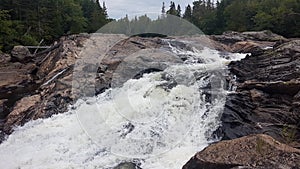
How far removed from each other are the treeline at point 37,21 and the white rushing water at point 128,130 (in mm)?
16627

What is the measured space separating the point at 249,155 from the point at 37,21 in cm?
2913

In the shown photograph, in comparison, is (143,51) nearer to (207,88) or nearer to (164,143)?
(207,88)

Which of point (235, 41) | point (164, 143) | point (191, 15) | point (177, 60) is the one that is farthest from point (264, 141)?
point (191, 15)

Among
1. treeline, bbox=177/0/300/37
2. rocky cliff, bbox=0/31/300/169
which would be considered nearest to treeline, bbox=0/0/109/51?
rocky cliff, bbox=0/31/300/169

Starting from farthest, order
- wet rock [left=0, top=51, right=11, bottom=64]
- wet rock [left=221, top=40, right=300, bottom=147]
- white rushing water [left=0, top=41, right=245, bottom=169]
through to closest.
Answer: wet rock [left=0, top=51, right=11, bottom=64] → wet rock [left=221, top=40, right=300, bottom=147] → white rushing water [left=0, top=41, right=245, bottom=169]

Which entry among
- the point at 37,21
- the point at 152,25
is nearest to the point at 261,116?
the point at 152,25

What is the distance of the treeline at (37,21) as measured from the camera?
24609 millimetres

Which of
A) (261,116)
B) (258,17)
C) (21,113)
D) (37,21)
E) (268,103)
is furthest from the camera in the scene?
(258,17)

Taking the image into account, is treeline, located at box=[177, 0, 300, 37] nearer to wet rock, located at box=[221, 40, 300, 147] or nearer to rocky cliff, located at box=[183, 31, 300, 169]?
rocky cliff, located at box=[183, 31, 300, 169]

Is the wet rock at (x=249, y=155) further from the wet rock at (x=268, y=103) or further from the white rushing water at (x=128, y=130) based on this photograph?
the wet rock at (x=268, y=103)

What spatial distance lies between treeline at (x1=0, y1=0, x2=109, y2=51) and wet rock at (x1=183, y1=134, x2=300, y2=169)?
22.1m

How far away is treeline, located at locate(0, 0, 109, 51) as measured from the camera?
969 inches

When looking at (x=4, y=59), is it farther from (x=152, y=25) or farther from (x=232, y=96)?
(x=232, y=96)

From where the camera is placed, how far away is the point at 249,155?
427cm
